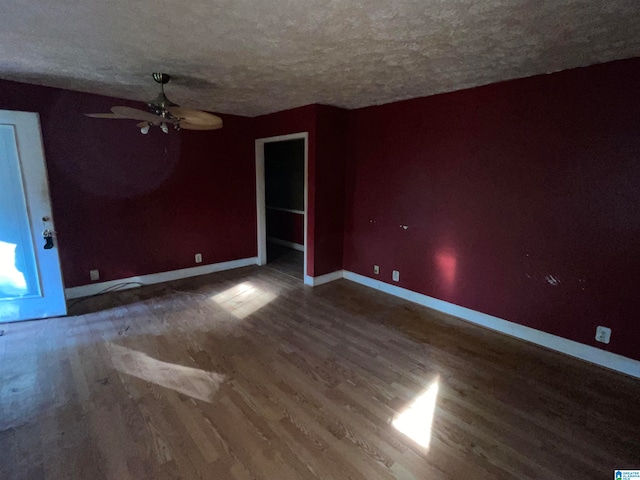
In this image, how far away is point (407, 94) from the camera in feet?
10.5

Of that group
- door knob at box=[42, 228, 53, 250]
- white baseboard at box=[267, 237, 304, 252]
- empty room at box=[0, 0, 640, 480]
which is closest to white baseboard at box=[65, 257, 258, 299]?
empty room at box=[0, 0, 640, 480]

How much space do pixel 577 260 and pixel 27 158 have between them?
4.91 metres

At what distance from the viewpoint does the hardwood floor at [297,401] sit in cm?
158

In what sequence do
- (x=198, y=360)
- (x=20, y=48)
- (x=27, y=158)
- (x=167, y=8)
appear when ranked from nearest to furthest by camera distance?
(x=167, y=8), (x=20, y=48), (x=198, y=360), (x=27, y=158)

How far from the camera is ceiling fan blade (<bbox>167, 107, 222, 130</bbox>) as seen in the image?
2.27 metres

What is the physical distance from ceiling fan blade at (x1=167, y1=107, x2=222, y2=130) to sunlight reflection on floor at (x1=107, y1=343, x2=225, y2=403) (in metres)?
1.94

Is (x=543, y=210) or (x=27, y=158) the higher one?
(x=27, y=158)

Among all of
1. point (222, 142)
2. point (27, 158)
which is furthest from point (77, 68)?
point (222, 142)

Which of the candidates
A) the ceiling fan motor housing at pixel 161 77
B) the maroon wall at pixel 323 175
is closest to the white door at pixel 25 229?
the ceiling fan motor housing at pixel 161 77

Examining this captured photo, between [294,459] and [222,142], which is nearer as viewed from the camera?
[294,459]

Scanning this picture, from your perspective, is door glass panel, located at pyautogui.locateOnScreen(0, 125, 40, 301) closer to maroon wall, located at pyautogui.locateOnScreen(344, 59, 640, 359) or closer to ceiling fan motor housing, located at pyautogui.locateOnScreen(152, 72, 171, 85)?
ceiling fan motor housing, located at pyautogui.locateOnScreen(152, 72, 171, 85)

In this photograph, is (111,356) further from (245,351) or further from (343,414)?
(343,414)

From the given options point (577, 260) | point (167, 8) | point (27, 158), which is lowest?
point (577, 260)

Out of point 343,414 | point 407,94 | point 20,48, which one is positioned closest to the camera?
point 343,414
